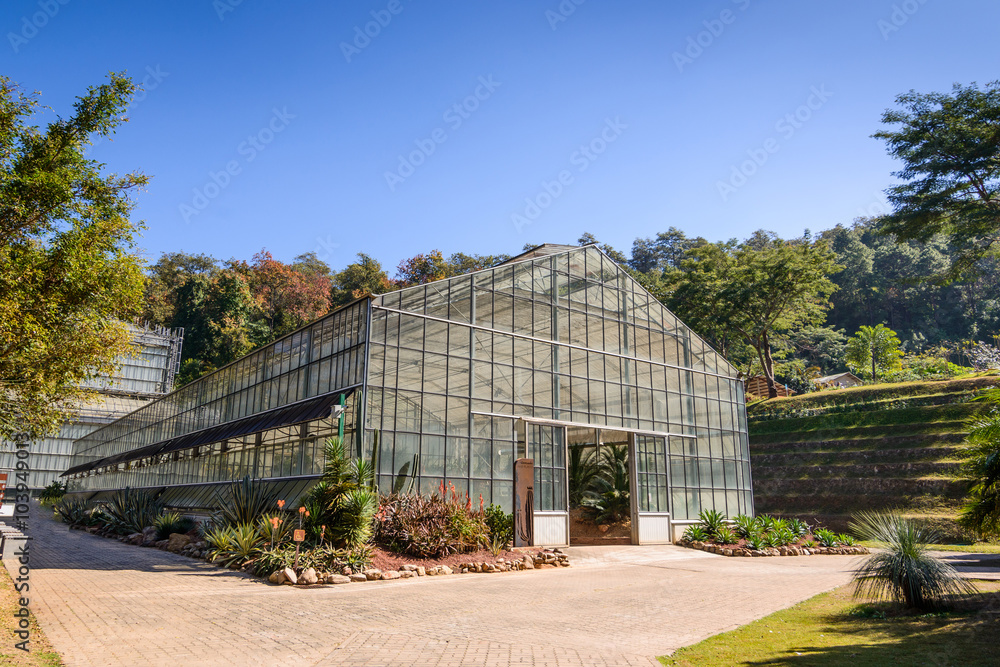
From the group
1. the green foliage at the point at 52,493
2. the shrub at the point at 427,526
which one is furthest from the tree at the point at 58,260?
the green foliage at the point at 52,493

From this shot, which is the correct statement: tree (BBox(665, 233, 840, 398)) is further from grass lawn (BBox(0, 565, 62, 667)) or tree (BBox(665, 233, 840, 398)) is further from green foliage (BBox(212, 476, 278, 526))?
grass lawn (BBox(0, 565, 62, 667))

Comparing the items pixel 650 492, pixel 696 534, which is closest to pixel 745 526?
pixel 696 534

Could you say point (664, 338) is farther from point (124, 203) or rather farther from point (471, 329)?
point (124, 203)

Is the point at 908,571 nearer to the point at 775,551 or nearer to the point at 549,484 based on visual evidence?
the point at 549,484

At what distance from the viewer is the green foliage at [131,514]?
803 inches

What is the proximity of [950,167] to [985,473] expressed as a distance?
78.9ft

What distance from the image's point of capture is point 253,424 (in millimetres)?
19469

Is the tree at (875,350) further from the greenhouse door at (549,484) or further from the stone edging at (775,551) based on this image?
the greenhouse door at (549,484)

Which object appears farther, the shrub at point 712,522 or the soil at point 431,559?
the shrub at point 712,522

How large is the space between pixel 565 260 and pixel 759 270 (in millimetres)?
25093

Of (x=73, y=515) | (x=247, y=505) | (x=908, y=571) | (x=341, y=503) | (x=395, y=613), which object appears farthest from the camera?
(x=73, y=515)

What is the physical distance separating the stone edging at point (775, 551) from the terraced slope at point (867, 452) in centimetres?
834

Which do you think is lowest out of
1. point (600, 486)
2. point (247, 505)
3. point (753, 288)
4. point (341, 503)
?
point (247, 505)

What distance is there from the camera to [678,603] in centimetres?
1053
